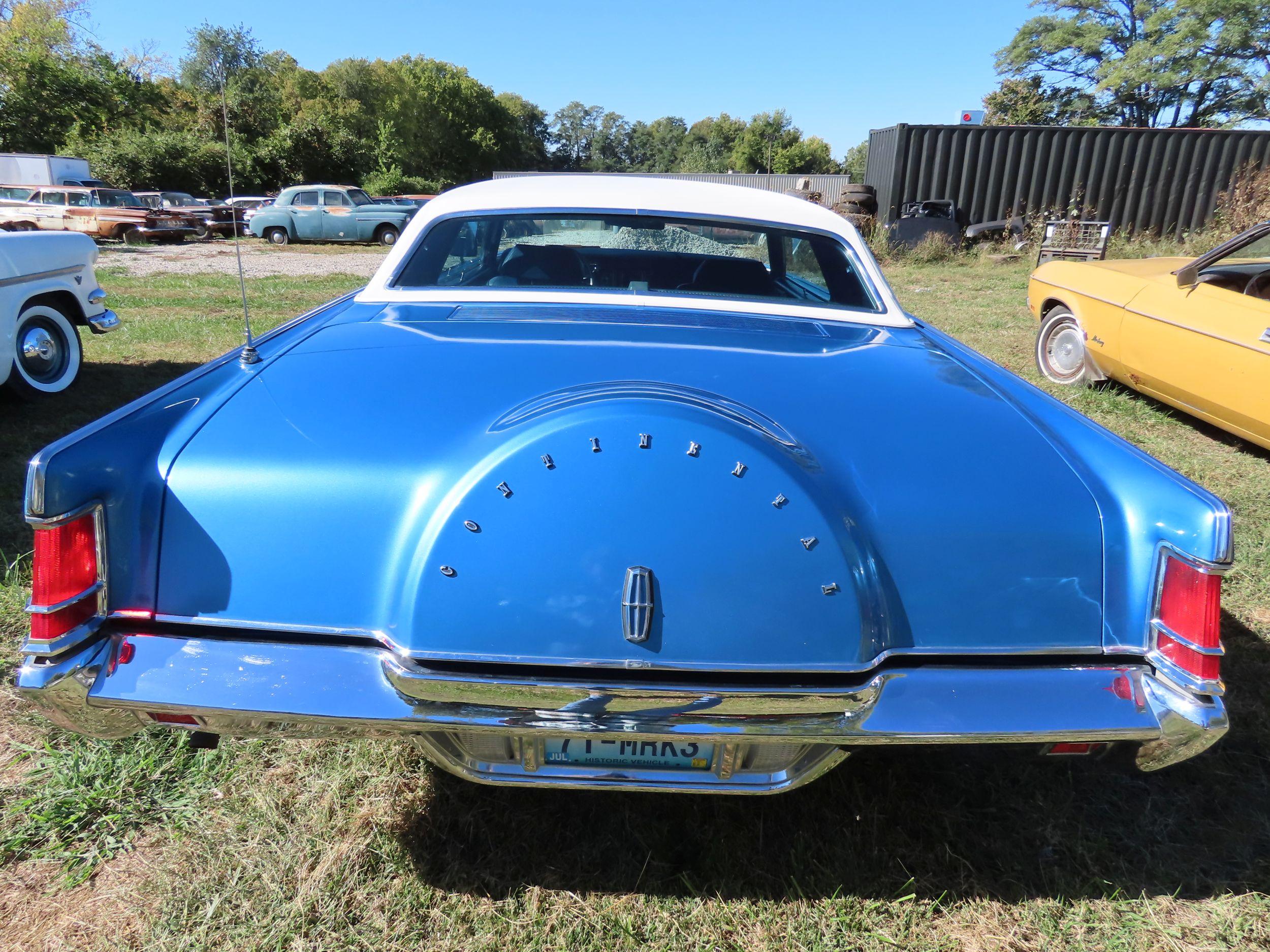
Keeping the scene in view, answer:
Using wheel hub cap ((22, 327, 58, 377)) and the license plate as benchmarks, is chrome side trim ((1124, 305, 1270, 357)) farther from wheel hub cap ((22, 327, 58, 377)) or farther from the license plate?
wheel hub cap ((22, 327, 58, 377))

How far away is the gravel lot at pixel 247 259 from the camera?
42.3 ft

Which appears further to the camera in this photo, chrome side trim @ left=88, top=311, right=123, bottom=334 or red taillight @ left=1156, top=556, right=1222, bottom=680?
chrome side trim @ left=88, top=311, right=123, bottom=334

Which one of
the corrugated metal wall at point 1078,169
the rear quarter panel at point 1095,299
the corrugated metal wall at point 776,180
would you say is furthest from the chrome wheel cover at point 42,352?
the corrugated metal wall at point 776,180

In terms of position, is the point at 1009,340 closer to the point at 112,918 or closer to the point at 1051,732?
the point at 1051,732

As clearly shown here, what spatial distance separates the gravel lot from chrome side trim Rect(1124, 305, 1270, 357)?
1065cm

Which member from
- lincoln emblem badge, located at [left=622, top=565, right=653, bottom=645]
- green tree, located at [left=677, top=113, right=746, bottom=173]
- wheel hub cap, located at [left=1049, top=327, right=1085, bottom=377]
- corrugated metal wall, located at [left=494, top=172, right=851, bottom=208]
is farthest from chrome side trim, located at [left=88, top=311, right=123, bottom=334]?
green tree, located at [left=677, top=113, right=746, bottom=173]

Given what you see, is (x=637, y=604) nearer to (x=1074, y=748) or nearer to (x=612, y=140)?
(x=1074, y=748)

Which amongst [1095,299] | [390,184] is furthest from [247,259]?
[390,184]

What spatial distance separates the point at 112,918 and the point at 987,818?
6.43 feet

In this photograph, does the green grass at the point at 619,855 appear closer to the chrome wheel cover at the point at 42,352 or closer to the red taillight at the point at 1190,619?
the red taillight at the point at 1190,619

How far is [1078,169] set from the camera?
13938mm

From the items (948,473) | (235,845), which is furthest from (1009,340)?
(235,845)

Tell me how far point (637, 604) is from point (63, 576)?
99cm

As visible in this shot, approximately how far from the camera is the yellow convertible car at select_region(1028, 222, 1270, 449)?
3.97m
